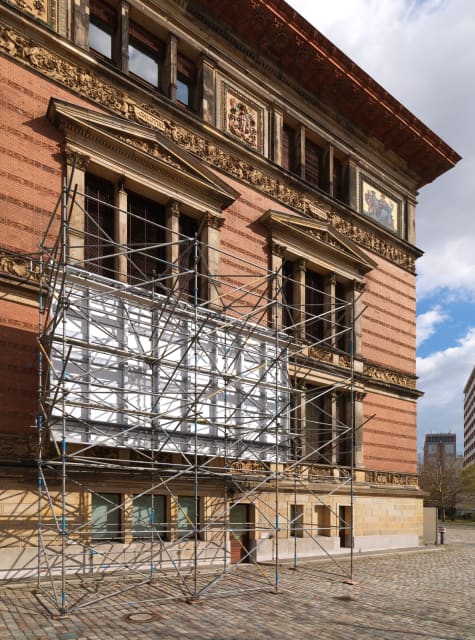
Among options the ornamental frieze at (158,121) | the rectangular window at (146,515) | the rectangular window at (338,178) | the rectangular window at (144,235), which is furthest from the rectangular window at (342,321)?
the rectangular window at (146,515)

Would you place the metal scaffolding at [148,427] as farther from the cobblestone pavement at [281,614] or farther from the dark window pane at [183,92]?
the dark window pane at [183,92]

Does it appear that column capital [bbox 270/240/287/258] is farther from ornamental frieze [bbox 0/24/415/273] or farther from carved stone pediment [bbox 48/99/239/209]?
carved stone pediment [bbox 48/99/239/209]

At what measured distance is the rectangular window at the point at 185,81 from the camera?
61.8 ft

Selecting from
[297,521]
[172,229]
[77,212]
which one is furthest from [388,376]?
[77,212]

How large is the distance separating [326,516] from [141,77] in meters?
15.7

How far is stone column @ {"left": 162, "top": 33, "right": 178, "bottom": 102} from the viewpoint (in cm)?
1795

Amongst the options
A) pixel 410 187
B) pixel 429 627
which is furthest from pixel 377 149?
pixel 429 627

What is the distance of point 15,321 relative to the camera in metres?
13.6

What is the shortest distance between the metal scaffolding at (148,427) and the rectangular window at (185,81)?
4669mm

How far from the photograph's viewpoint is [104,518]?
576 inches

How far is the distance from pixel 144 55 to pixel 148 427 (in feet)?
37.1

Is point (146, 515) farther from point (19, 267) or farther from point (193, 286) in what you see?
point (19, 267)

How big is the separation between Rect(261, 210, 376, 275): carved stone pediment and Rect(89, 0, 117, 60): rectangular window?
22.8 ft

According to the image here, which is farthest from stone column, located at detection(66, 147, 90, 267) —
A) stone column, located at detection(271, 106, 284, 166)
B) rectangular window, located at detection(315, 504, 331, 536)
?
rectangular window, located at detection(315, 504, 331, 536)
